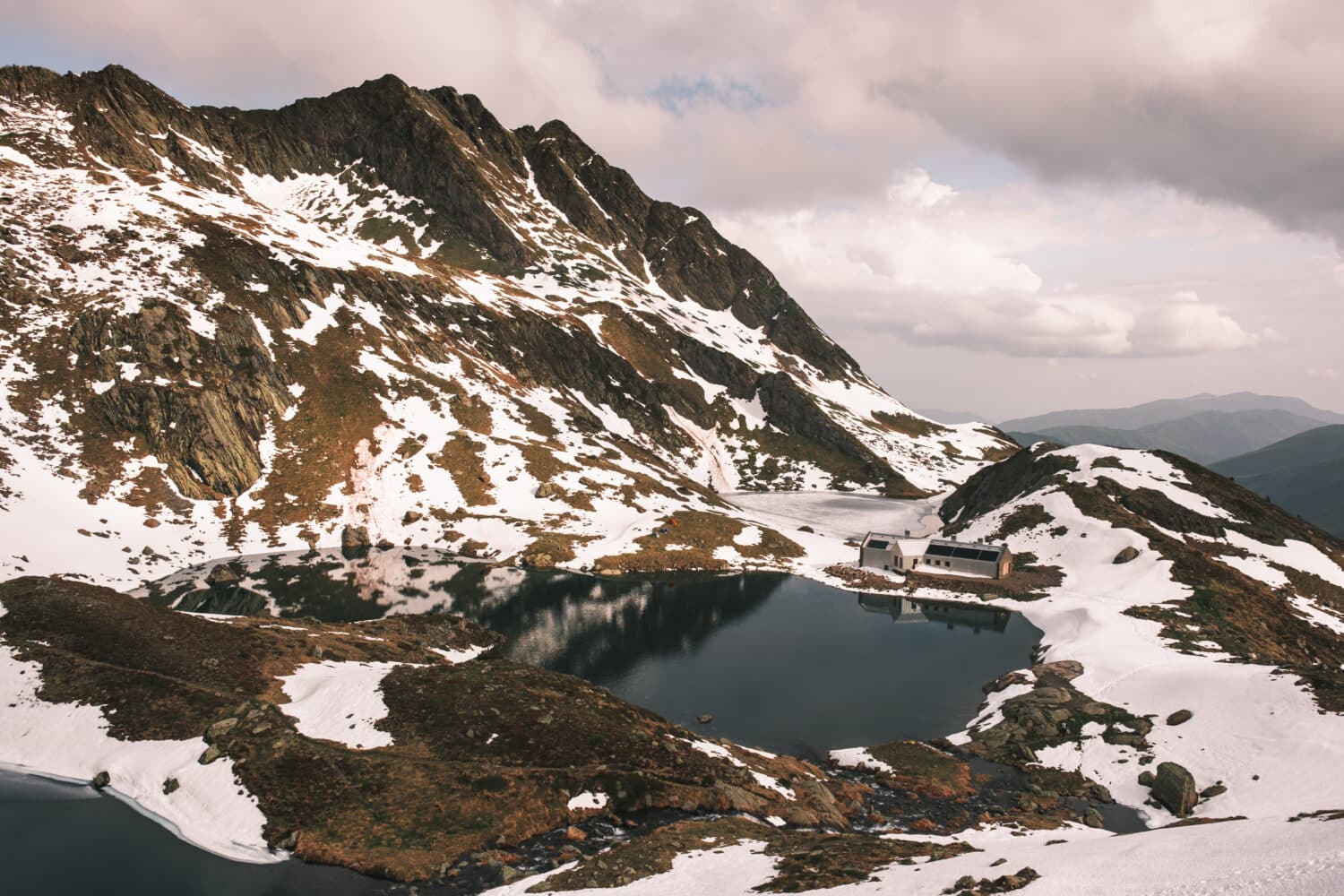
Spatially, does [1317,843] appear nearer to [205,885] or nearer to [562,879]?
[562,879]

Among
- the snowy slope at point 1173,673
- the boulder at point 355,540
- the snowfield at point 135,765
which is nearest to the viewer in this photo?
the snowy slope at point 1173,673

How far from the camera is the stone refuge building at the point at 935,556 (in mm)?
102188

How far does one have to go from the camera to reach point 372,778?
3750cm

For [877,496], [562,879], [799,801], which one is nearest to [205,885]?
[562,879]

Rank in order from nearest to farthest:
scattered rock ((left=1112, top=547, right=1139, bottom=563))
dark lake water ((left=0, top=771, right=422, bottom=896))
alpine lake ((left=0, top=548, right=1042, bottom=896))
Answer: dark lake water ((left=0, top=771, right=422, bottom=896)) < alpine lake ((left=0, top=548, right=1042, bottom=896)) < scattered rock ((left=1112, top=547, right=1139, bottom=563))

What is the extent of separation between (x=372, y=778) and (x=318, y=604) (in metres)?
50.5

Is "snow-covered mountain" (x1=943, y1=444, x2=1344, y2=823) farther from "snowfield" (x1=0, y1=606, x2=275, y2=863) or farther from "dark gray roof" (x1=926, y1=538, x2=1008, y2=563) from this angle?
"snowfield" (x1=0, y1=606, x2=275, y2=863)

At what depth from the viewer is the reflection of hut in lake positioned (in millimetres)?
86312

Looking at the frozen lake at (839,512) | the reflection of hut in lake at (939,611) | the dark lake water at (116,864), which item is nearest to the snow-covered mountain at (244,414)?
the frozen lake at (839,512)

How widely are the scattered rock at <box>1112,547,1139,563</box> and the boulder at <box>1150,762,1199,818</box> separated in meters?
58.9

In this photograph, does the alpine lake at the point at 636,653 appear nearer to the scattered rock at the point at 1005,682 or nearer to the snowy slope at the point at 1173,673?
the scattered rock at the point at 1005,682

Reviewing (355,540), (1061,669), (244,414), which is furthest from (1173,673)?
(244,414)

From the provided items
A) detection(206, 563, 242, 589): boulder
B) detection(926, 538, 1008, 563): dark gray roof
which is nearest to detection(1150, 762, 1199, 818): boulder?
detection(926, 538, 1008, 563): dark gray roof

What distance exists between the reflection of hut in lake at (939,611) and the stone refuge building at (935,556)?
11.4 metres
